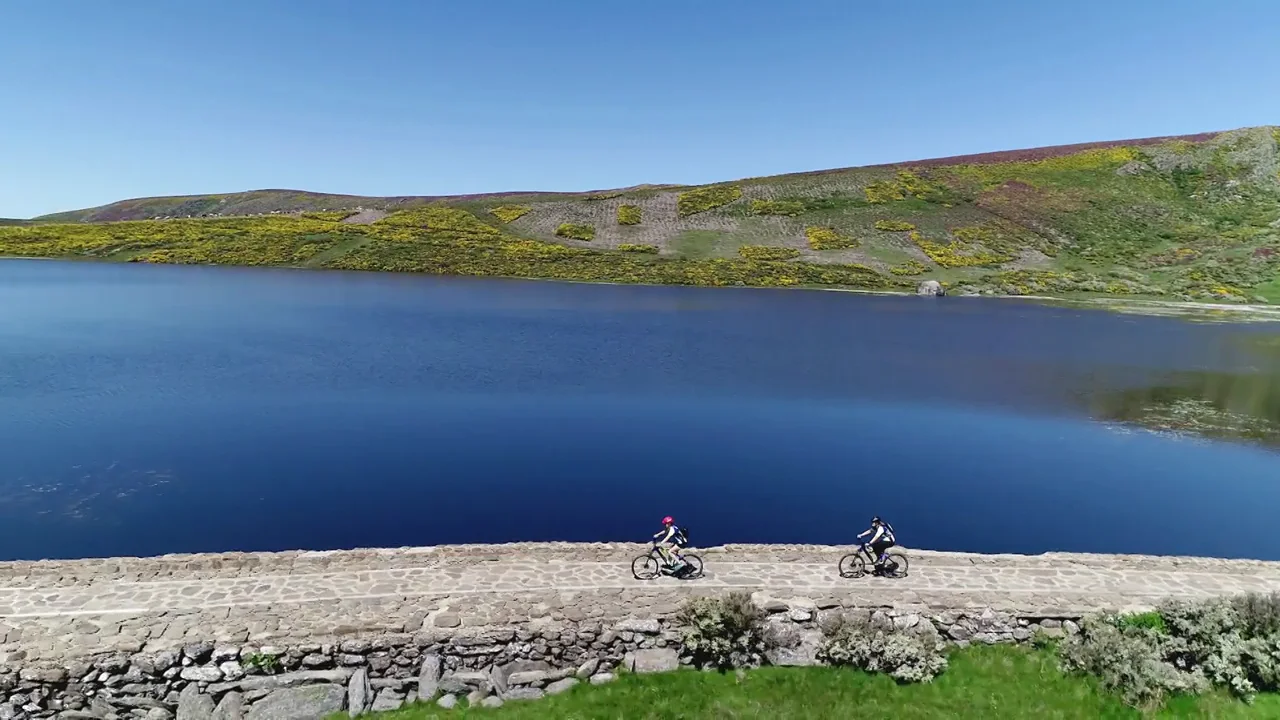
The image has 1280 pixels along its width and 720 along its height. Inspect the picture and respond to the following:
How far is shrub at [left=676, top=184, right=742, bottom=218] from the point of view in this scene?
467ft

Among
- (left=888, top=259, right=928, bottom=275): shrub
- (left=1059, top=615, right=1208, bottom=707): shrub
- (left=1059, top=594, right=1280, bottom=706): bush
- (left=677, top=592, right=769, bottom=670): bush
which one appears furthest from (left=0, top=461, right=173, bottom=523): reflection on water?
(left=888, top=259, right=928, bottom=275): shrub

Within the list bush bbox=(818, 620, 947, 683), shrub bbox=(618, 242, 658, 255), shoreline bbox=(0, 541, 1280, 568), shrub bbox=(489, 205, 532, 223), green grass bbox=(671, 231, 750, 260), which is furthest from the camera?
shrub bbox=(489, 205, 532, 223)

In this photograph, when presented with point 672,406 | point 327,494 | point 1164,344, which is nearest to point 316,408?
point 327,494

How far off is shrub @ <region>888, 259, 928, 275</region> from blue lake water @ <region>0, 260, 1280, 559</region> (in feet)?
153

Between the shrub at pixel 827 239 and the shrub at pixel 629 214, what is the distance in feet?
105

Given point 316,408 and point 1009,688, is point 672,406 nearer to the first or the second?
point 316,408

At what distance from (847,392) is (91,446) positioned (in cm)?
3907

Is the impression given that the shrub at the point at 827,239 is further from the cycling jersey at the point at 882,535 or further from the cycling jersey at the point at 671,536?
the cycling jersey at the point at 671,536

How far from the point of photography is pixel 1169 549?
81.2 ft

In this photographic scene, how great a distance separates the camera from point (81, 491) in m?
25.6

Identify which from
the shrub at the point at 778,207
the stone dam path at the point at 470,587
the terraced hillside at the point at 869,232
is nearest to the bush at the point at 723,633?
the stone dam path at the point at 470,587

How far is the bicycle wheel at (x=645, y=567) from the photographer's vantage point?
733 inches

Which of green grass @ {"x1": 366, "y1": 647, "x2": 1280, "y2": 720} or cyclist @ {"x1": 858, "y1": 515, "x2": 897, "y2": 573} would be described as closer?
green grass @ {"x1": 366, "y1": 647, "x2": 1280, "y2": 720}

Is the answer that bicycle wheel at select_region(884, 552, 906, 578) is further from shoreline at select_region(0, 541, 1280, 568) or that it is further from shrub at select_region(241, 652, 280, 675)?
shrub at select_region(241, 652, 280, 675)
